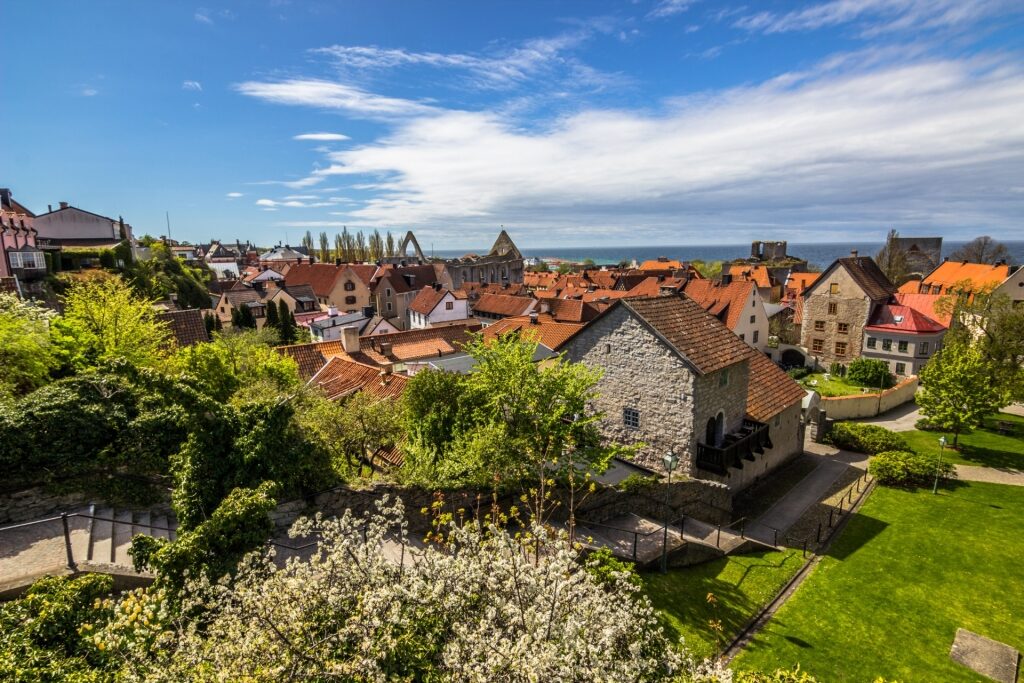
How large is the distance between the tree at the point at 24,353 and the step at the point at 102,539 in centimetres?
736

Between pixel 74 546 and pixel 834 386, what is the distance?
172 ft

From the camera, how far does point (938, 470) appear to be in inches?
1001

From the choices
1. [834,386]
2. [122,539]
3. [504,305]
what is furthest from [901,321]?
[122,539]

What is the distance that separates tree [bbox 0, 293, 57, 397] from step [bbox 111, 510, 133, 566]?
7.52 meters

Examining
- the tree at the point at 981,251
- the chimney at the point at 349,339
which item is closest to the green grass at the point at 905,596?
the chimney at the point at 349,339

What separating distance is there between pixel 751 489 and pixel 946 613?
9.17 meters

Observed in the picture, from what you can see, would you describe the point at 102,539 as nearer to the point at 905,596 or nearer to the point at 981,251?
the point at 905,596

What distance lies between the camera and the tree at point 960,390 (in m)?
28.9

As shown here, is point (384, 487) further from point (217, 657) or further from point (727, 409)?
point (727, 409)

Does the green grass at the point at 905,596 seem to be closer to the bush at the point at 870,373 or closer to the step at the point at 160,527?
the step at the point at 160,527

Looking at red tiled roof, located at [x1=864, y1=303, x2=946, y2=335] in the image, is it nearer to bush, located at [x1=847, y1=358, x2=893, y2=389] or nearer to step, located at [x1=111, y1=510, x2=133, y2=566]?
bush, located at [x1=847, y1=358, x2=893, y2=389]

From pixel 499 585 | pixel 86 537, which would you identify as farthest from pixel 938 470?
pixel 86 537

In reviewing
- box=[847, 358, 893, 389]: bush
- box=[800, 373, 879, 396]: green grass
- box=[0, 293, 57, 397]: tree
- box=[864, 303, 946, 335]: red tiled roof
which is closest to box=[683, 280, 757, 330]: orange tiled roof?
box=[800, 373, 879, 396]: green grass

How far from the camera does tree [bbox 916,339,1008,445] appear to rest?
94.8ft
